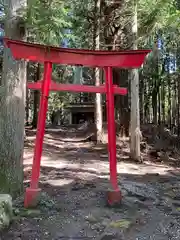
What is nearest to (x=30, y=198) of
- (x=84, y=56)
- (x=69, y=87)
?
(x=69, y=87)

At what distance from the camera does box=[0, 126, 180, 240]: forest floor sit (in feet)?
16.7

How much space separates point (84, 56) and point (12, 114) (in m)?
1.71

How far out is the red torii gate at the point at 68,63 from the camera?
604 cm

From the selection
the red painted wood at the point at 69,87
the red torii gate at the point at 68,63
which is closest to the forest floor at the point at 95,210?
the red torii gate at the point at 68,63

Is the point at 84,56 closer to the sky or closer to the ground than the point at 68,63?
closer to the sky

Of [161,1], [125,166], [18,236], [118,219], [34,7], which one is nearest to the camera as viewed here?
[18,236]

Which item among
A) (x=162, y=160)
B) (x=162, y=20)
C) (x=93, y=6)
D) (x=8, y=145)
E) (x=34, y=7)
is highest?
(x=93, y=6)

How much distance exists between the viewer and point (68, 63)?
6.30m

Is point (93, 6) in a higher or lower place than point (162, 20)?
higher

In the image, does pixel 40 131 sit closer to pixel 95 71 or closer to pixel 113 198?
pixel 113 198

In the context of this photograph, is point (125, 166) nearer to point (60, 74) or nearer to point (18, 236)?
point (18, 236)

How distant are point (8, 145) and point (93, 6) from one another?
12066mm

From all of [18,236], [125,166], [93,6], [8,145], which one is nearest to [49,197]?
[8,145]

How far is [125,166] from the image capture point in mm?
11078
